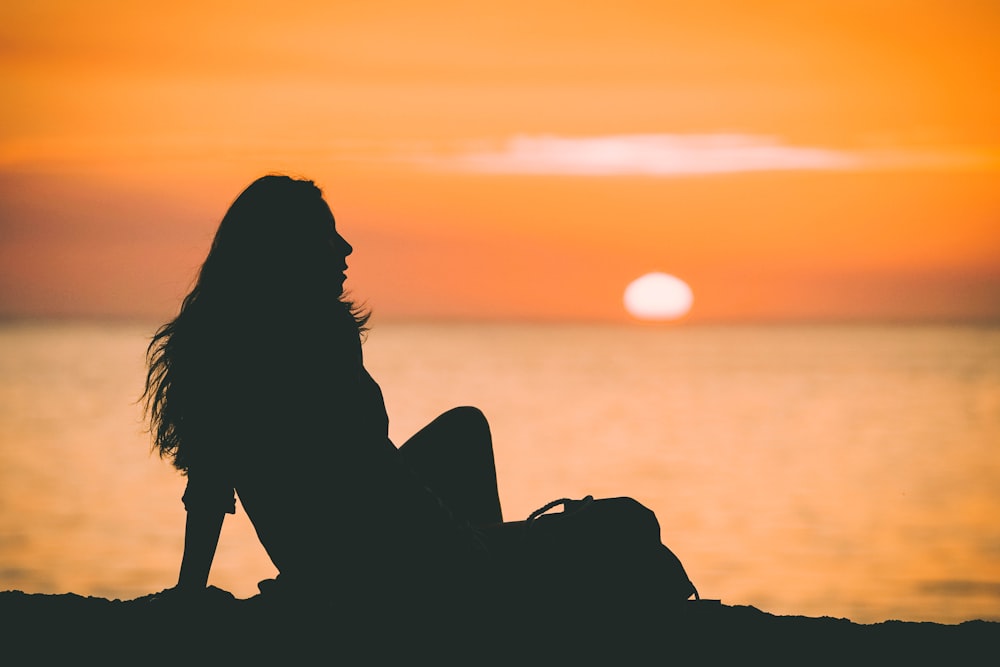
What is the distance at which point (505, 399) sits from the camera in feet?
131

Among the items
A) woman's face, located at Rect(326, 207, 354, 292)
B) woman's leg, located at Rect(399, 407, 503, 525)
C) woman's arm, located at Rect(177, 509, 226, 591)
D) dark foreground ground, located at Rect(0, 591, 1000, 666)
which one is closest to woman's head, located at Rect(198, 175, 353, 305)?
woman's face, located at Rect(326, 207, 354, 292)

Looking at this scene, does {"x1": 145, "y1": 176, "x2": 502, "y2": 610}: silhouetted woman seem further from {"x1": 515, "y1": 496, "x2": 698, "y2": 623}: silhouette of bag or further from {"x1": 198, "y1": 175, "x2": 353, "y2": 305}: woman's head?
{"x1": 515, "y1": 496, "x2": 698, "y2": 623}: silhouette of bag

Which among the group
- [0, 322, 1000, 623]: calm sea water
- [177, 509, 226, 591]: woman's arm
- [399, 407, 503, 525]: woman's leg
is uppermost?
[0, 322, 1000, 623]: calm sea water

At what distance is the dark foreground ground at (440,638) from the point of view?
145 inches

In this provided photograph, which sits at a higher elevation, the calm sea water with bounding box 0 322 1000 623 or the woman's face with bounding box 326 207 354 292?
the calm sea water with bounding box 0 322 1000 623

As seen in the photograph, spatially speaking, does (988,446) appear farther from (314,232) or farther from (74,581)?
(314,232)

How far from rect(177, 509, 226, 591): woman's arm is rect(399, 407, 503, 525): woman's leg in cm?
77

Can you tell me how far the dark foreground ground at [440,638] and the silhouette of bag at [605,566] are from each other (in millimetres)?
40

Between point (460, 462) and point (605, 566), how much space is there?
748 millimetres

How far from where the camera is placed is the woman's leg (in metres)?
4.15

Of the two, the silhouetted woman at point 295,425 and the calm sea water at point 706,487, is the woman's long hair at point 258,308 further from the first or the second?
the calm sea water at point 706,487

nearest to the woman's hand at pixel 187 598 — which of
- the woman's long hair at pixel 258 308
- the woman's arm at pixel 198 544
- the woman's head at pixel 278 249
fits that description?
the woman's arm at pixel 198 544

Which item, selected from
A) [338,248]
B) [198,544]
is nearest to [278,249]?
[338,248]

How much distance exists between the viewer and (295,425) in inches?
136
